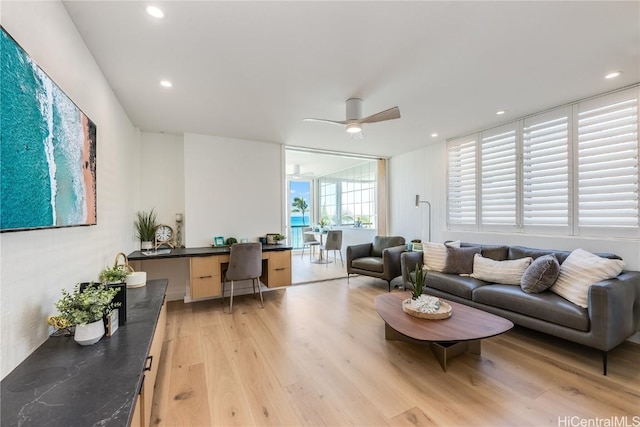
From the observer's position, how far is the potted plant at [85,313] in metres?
1.30

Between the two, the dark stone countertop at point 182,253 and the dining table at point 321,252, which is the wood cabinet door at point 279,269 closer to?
the dark stone countertop at point 182,253

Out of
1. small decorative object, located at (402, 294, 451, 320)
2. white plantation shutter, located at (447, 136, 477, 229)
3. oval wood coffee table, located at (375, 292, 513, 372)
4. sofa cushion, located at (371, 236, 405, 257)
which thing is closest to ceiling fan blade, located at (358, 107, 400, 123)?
small decorative object, located at (402, 294, 451, 320)

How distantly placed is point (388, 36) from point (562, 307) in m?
2.64

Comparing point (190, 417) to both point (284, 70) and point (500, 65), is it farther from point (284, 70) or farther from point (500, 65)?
point (500, 65)

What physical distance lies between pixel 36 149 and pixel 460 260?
156 inches

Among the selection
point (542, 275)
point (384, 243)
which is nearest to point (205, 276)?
point (384, 243)

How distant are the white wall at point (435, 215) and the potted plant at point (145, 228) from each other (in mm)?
4371

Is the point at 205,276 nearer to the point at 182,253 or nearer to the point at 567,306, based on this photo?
the point at 182,253

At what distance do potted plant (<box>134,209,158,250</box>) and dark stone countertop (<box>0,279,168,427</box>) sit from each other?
2534 mm

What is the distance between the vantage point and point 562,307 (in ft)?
7.41

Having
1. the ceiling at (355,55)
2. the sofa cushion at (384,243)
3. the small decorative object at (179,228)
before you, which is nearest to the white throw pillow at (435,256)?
the sofa cushion at (384,243)

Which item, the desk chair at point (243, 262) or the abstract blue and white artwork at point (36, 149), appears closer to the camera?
the abstract blue and white artwork at point (36, 149)

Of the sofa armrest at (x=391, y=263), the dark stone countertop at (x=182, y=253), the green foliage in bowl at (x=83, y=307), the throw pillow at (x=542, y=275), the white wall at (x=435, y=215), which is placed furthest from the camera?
the sofa armrest at (x=391, y=263)

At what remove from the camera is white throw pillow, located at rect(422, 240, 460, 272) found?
11.8 feet
